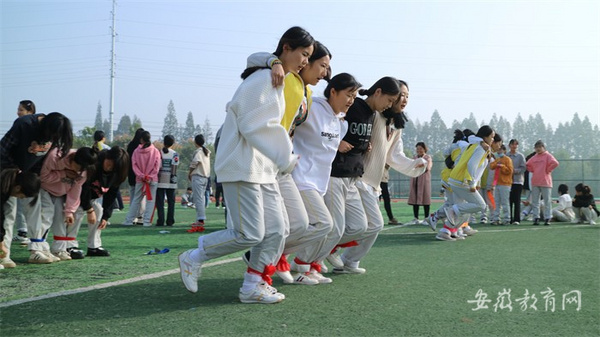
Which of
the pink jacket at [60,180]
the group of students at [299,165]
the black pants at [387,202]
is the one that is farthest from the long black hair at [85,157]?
the black pants at [387,202]

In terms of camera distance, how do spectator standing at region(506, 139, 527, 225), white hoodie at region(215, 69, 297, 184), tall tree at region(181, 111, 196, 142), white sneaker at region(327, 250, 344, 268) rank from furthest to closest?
tall tree at region(181, 111, 196, 142)
spectator standing at region(506, 139, 527, 225)
white sneaker at region(327, 250, 344, 268)
white hoodie at region(215, 69, 297, 184)

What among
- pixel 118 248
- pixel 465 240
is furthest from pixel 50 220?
pixel 465 240

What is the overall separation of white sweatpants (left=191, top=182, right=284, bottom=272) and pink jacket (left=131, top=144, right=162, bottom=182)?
8.11 meters

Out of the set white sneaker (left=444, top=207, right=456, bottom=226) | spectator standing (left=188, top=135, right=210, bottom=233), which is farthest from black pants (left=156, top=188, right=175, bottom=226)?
white sneaker (left=444, top=207, right=456, bottom=226)

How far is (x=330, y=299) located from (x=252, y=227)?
816mm

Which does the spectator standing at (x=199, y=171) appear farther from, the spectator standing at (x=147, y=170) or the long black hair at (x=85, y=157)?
the long black hair at (x=85, y=157)

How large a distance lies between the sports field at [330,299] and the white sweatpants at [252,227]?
0.36 m

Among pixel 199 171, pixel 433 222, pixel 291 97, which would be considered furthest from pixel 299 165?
pixel 199 171

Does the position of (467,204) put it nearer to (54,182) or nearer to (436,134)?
(54,182)

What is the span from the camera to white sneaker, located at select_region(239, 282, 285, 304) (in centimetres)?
421

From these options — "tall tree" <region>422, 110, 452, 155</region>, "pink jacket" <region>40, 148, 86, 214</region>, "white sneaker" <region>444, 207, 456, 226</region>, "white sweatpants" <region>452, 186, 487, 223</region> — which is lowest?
"white sneaker" <region>444, 207, 456, 226</region>

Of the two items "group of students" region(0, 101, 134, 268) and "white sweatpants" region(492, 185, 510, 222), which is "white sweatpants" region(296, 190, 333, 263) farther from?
"white sweatpants" region(492, 185, 510, 222)

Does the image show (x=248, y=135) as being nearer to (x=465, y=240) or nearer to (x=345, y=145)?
(x=345, y=145)

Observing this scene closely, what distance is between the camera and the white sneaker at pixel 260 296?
4.21 m
